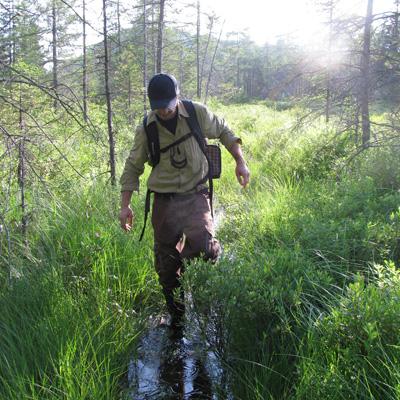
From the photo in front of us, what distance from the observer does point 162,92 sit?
323cm

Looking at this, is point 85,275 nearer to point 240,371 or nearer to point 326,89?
point 240,371

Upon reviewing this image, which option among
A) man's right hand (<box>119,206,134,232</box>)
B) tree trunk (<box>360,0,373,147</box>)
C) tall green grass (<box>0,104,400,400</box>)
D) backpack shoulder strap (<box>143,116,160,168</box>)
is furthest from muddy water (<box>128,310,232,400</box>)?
tree trunk (<box>360,0,373,147</box>)

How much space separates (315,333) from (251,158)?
8062mm

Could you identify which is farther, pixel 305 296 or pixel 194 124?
pixel 194 124

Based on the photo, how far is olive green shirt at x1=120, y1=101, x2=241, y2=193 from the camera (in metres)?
3.55

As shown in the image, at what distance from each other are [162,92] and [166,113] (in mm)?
233

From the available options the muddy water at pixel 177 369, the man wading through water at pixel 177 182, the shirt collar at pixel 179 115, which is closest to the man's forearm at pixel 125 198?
the man wading through water at pixel 177 182

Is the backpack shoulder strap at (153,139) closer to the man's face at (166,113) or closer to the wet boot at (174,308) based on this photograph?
the man's face at (166,113)

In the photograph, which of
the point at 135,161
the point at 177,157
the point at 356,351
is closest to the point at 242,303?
the point at 356,351

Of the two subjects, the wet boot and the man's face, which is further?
the wet boot

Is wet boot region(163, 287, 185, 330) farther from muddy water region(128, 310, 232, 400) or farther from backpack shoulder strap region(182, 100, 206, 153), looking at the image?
backpack shoulder strap region(182, 100, 206, 153)

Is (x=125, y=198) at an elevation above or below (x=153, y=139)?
below

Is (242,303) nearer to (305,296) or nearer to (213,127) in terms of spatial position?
(305,296)

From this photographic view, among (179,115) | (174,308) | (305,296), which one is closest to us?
(305,296)
